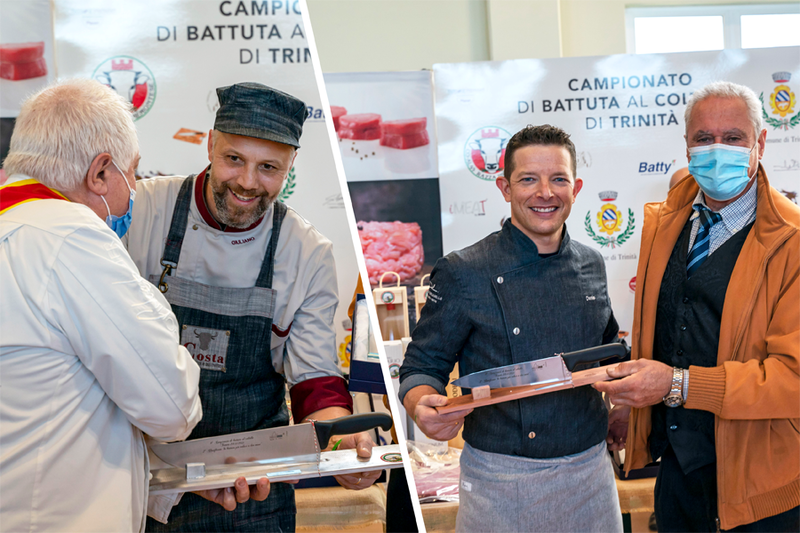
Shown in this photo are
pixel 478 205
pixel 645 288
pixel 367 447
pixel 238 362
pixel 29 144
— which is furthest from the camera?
pixel 478 205

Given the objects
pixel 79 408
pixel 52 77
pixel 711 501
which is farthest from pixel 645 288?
pixel 52 77

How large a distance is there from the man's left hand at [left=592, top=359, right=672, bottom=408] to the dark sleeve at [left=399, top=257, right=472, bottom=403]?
396mm

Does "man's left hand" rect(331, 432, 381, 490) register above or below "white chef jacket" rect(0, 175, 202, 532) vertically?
below

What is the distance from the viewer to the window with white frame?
420 centimetres

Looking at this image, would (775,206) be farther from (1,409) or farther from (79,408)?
(1,409)

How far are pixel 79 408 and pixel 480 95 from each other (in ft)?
9.70

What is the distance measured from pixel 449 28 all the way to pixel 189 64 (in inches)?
70.7

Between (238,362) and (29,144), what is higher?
(29,144)

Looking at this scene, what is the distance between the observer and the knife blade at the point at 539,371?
1561 millimetres

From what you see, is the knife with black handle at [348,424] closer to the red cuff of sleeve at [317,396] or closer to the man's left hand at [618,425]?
the red cuff of sleeve at [317,396]

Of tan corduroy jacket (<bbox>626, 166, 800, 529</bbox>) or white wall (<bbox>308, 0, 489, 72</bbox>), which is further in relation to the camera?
white wall (<bbox>308, 0, 489, 72</bbox>)

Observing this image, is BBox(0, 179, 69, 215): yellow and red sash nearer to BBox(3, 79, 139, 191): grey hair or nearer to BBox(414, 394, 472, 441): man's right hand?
BBox(3, 79, 139, 191): grey hair

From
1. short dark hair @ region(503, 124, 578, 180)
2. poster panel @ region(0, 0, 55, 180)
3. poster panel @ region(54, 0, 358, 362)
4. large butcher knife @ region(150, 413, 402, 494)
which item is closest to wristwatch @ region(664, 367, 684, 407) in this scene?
short dark hair @ region(503, 124, 578, 180)

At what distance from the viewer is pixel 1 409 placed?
113 centimetres
